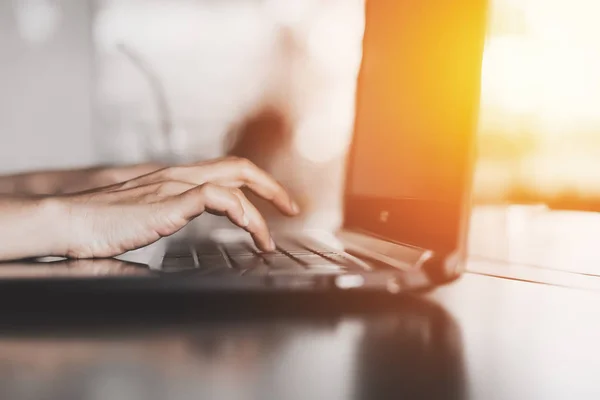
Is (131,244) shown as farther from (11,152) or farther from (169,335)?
(11,152)

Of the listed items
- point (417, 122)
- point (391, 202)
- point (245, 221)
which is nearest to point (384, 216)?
point (391, 202)

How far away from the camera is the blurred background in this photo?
41.3 inches

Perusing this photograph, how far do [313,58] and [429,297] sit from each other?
656 mm

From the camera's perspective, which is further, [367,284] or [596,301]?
[596,301]

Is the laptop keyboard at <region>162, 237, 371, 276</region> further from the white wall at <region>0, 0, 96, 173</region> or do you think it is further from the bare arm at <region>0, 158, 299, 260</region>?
the white wall at <region>0, 0, 96, 173</region>

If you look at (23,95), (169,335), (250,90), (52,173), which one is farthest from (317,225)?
(169,335)

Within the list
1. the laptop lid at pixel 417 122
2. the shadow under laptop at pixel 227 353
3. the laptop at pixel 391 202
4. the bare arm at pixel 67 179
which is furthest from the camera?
the bare arm at pixel 67 179

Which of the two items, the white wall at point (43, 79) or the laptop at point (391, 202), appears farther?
the white wall at point (43, 79)

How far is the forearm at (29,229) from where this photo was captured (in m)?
0.62

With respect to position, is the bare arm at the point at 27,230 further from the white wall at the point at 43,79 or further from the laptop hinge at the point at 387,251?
the white wall at the point at 43,79

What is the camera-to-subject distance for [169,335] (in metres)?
0.42

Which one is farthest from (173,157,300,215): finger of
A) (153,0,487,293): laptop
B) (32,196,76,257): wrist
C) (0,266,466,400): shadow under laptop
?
(0,266,466,400): shadow under laptop

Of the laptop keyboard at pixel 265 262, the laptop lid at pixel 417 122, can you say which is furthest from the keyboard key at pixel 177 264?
the laptop lid at pixel 417 122

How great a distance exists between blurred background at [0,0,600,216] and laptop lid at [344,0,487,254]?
129 millimetres
